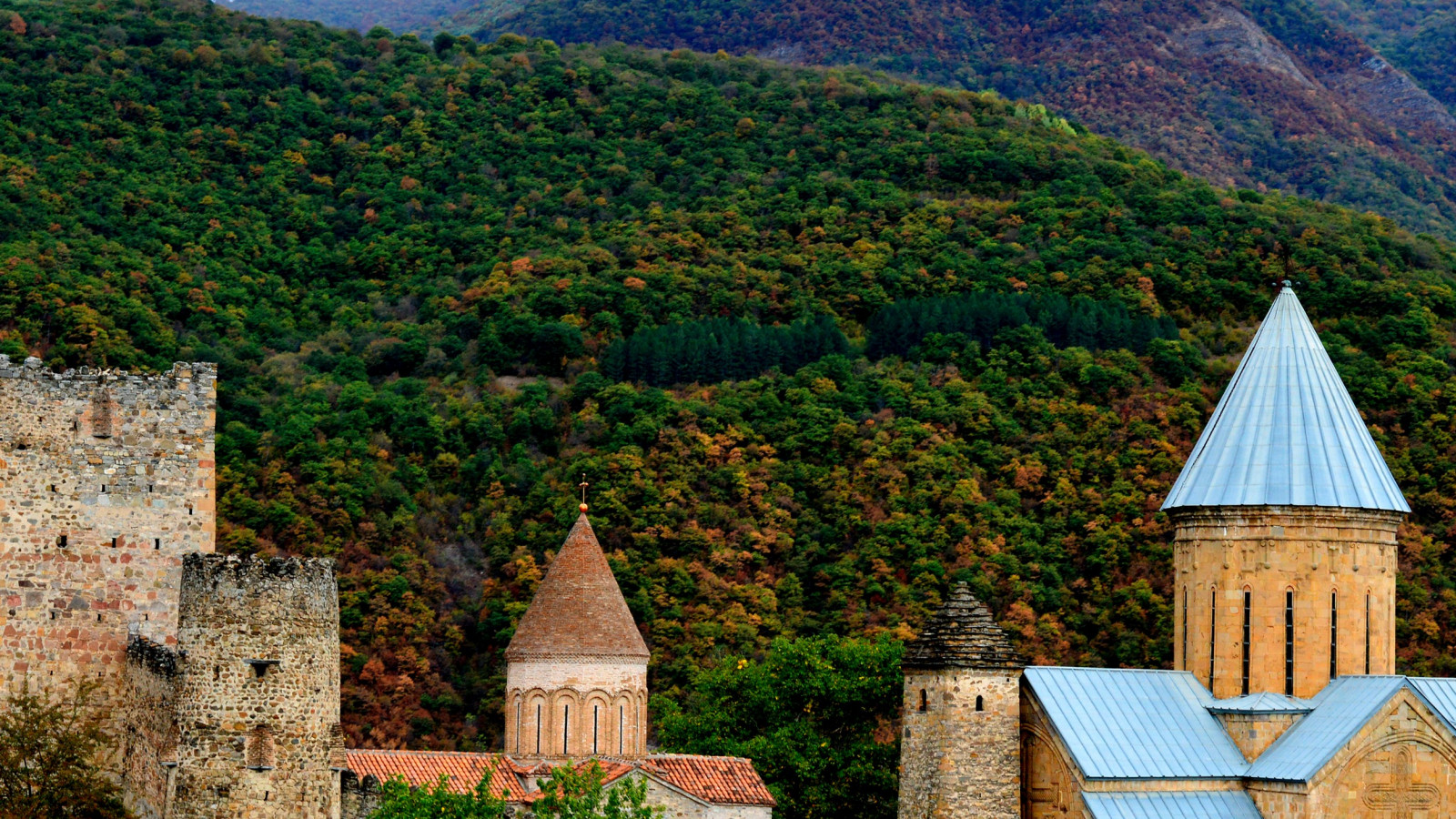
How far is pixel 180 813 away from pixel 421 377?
3513 centimetres

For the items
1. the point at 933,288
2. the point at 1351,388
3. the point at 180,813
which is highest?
the point at 933,288

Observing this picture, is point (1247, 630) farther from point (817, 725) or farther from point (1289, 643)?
point (817, 725)

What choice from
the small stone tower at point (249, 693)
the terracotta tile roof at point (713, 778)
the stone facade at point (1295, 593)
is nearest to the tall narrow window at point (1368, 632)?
the stone facade at point (1295, 593)

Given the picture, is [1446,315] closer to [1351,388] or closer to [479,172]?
[1351,388]

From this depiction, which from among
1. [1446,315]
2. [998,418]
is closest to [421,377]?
[998,418]

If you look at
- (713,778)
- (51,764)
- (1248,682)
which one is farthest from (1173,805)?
(51,764)

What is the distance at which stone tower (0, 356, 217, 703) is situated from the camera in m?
27.0

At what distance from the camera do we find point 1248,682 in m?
32.2

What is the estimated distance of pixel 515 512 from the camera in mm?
51406

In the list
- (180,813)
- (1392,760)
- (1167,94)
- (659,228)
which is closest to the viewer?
(180,813)

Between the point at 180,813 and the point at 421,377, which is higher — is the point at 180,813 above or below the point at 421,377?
below

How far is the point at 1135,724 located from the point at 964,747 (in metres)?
3.06

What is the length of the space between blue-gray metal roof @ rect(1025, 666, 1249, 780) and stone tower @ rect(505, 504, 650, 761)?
684 centimetres

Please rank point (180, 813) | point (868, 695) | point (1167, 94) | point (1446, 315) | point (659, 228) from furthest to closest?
point (1167, 94)
point (659, 228)
point (1446, 315)
point (868, 695)
point (180, 813)
